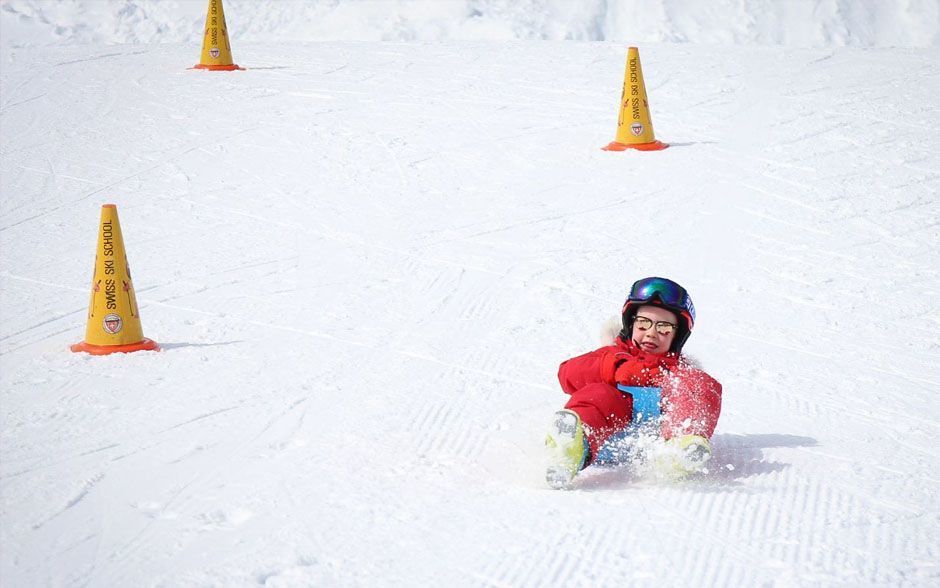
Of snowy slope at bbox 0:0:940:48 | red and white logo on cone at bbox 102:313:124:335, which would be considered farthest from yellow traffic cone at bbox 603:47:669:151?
snowy slope at bbox 0:0:940:48

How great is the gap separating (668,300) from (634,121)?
18.6 feet

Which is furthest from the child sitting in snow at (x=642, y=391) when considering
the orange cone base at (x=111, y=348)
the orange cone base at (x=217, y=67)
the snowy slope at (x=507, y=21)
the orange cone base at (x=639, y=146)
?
the snowy slope at (x=507, y=21)

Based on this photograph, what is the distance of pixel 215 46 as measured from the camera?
40.6 feet

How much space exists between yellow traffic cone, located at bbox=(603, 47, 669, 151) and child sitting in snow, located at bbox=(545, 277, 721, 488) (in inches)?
217

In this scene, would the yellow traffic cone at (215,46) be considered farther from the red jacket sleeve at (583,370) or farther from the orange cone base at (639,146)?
the red jacket sleeve at (583,370)

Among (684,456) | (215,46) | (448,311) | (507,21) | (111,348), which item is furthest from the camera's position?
(507,21)

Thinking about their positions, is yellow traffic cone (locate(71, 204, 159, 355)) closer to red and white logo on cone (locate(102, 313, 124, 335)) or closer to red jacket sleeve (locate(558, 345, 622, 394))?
red and white logo on cone (locate(102, 313, 124, 335))

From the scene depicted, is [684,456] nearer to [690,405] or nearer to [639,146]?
[690,405]

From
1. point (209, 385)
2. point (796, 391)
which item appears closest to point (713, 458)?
point (796, 391)

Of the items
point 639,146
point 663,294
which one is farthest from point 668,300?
point 639,146

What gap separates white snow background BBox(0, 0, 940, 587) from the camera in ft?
10.1

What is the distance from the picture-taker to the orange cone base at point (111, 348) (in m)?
4.86

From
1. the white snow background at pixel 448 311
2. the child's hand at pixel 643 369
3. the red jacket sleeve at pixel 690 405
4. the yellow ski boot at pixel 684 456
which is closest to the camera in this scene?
the white snow background at pixel 448 311

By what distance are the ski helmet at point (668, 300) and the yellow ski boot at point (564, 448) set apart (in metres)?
0.60
